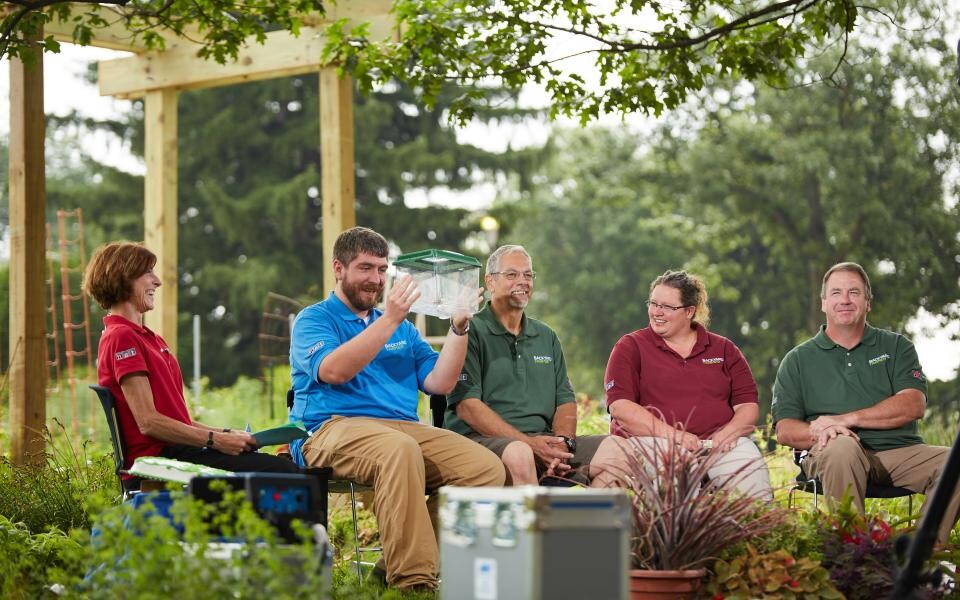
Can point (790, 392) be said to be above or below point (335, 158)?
below

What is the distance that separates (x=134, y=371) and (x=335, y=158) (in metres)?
3.06

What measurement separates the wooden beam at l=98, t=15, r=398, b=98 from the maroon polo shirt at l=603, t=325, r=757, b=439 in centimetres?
273

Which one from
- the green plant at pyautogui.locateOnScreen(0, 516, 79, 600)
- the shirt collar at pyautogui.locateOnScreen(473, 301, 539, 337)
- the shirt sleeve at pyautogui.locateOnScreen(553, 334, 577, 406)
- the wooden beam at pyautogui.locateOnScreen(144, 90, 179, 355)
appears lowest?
the green plant at pyautogui.locateOnScreen(0, 516, 79, 600)

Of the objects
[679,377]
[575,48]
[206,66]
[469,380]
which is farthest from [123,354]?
[206,66]

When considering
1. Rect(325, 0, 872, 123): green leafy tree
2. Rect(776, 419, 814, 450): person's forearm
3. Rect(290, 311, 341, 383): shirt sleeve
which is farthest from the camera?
Rect(325, 0, 872, 123): green leafy tree

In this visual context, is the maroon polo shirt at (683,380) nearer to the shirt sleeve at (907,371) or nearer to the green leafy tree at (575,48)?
the shirt sleeve at (907,371)

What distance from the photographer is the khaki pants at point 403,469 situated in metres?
4.05

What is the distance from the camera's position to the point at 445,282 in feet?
14.8

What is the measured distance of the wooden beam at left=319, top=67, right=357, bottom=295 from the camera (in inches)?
266

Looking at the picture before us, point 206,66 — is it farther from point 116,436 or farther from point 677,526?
point 677,526

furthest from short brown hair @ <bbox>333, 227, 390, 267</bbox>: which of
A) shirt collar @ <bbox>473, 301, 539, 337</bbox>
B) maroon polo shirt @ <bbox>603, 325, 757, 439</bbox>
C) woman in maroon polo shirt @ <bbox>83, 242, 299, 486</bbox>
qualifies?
maroon polo shirt @ <bbox>603, 325, 757, 439</bbox>

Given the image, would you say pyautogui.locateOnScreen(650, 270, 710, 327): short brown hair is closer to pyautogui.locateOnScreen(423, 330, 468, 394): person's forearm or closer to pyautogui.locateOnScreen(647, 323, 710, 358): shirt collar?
pyautogui.locateOnScreen(647, 323, 710, 358): shirt collar

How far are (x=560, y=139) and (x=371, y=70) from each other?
23394 millimetres

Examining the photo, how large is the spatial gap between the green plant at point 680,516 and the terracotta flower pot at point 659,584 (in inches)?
3.4
